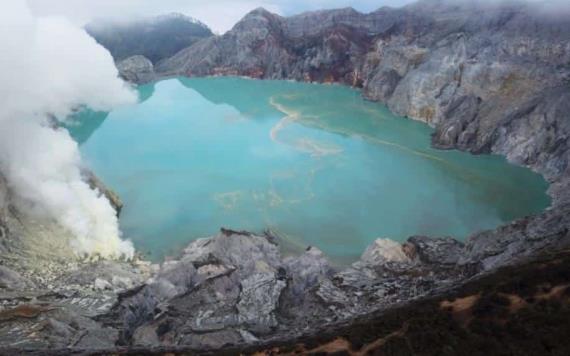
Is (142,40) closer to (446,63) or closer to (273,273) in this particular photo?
(446,63)

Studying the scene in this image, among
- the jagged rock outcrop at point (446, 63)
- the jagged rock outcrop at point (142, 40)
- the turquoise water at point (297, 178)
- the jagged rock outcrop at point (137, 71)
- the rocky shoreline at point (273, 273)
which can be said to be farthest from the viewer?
the jagged rock outcrop at point (142, 40)

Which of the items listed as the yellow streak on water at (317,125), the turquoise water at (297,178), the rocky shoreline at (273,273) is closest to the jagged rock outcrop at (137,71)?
the turquoise water at (297,178)

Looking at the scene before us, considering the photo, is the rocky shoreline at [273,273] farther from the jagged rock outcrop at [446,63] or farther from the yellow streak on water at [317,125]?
the yellow streak on water at [317,125]

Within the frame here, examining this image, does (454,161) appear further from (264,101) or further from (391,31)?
(391,31)

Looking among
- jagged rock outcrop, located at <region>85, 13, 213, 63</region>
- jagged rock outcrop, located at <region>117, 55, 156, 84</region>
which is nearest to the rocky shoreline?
jagged rock outcrop, located at <region>117, 55, 156, 84</region>

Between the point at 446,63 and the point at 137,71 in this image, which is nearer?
the point at 446,63

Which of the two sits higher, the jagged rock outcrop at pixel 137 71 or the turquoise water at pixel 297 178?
the jagged rock outcrop at pixel 137 71

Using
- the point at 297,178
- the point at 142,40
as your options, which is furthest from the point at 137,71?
the point at 297,178

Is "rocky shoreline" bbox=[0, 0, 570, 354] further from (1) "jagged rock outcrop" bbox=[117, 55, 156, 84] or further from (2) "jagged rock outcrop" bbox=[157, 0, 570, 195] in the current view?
(1) "jagged rock outcrop" bbox=[117, 55, 156, 84]
